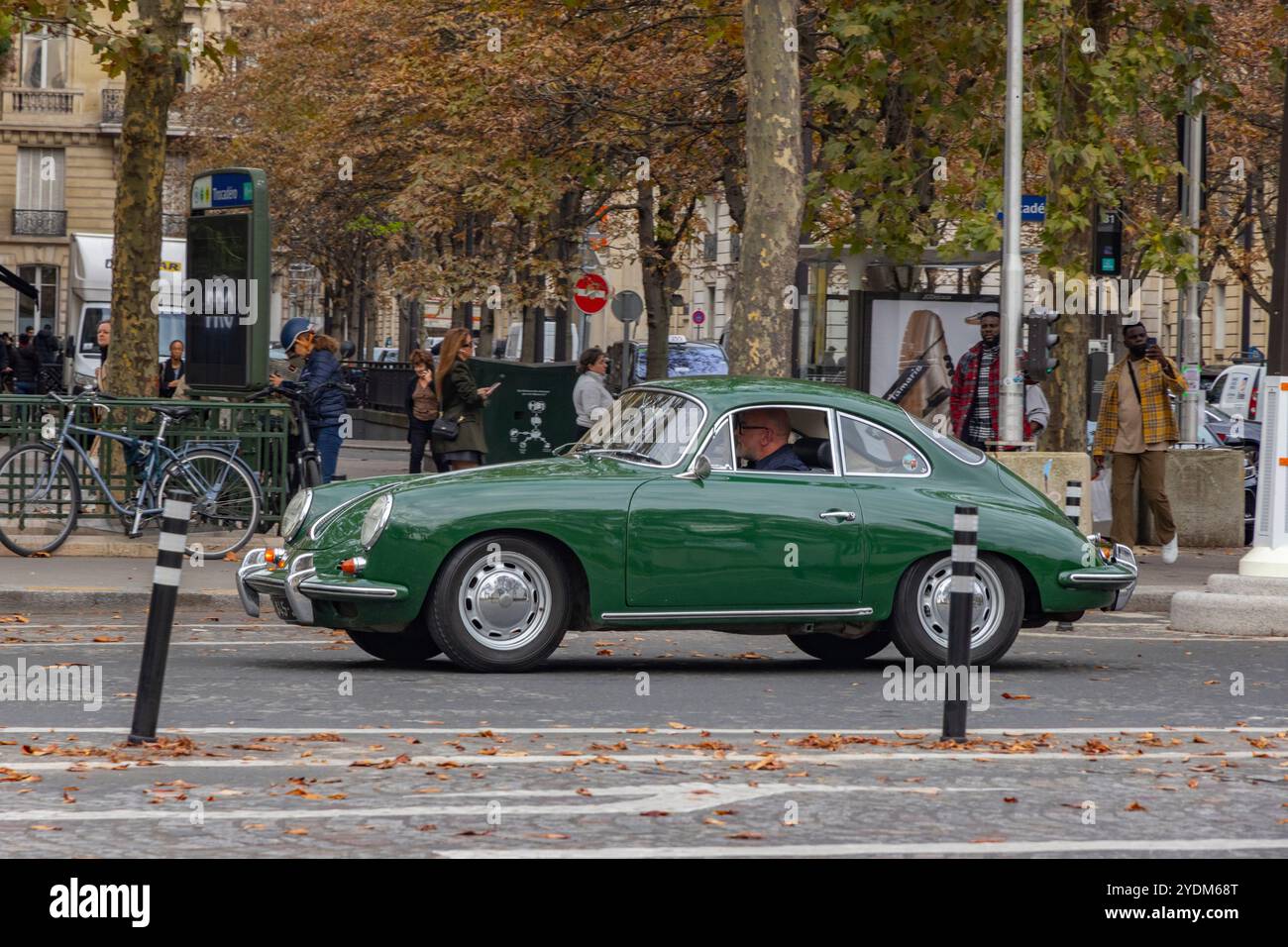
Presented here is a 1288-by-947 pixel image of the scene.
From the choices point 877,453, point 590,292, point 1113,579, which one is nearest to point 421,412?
point 590,292

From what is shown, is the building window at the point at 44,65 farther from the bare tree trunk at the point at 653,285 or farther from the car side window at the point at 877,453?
the car side window at the point at 877,453

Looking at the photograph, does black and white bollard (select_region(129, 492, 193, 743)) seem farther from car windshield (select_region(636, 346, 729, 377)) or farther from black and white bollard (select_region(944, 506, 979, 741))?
car windshield (select_region(636, 346, 729, 377))

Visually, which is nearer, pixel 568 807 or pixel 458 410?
pixel 568 807

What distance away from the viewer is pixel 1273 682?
459 inches

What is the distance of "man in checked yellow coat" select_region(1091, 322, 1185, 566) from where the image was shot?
64.3 feet

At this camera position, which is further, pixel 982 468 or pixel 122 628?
pixel 122 628

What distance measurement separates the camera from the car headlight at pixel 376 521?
10.9 meters

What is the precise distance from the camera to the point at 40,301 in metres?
69.2

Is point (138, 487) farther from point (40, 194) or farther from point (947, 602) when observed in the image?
point (40, 194)

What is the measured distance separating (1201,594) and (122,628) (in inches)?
265

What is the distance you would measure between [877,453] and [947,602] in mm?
851

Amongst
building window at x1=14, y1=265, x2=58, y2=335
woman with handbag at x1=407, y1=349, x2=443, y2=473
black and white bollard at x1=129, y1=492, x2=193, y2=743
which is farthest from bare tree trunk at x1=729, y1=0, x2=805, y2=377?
building window at x1=14, y1=265, x2=58, y2=335
